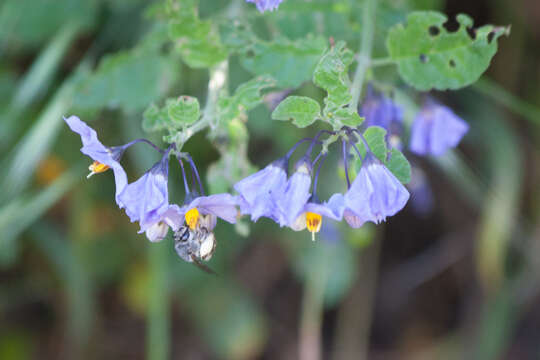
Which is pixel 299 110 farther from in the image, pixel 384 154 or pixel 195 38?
pixel 195 38

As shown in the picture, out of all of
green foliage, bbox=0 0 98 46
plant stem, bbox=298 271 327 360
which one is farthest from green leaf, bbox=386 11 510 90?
green foliage, bbox=0 0 98 46

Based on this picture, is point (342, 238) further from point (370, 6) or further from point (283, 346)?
point (370, 6)

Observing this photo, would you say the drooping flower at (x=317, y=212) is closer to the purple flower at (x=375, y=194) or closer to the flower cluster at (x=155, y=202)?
the purple flower at (x=375, y=194)

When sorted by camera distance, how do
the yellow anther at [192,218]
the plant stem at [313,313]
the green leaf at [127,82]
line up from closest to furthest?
the yellow anther at [192,218], the green leaf at [127,82], the plant stem at [313,313]

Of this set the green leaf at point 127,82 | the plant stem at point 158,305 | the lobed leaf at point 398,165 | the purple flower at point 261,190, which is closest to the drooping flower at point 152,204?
the purple flower at point 261,190

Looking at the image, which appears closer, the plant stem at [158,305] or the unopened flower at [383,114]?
the unopened flower at [383,114]

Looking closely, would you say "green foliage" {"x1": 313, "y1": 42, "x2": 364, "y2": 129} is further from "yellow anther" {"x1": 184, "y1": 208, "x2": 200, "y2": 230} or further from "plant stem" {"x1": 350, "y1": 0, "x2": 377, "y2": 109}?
"yellow anther" {"x1": 184, "y1": 208, "x2": 200, "y2": 230}
